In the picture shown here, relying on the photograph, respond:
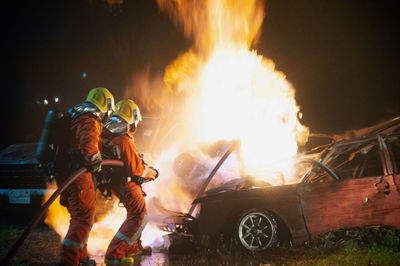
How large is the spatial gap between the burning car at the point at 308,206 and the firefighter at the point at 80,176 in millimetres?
1385

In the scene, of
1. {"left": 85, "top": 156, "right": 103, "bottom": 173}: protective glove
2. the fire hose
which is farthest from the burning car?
the fire hose

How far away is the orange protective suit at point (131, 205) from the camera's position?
3734mm

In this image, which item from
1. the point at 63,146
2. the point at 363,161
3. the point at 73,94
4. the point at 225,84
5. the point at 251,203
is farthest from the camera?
the point at 73,94

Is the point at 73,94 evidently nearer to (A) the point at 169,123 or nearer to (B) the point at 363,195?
(A) the point at 169,123

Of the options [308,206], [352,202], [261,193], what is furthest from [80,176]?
[352,202]

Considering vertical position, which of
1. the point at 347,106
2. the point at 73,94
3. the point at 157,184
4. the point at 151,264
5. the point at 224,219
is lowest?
the point at 151,264

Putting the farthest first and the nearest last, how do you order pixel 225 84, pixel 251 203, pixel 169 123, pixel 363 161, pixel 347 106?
pixel 347 106 < pixel 225 84 < pixel 169 123 < pixel 363 161 < pixel 251 203

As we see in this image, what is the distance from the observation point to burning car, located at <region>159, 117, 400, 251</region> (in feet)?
11.7

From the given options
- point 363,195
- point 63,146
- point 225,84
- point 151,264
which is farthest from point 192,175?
point 225,84

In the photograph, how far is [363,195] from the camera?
11.9ft

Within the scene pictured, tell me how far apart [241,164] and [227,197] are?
1.57 m

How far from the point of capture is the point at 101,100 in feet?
12.4

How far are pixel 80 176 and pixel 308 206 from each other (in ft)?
10.3

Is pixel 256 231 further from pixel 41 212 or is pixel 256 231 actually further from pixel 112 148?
pixel 41 212
